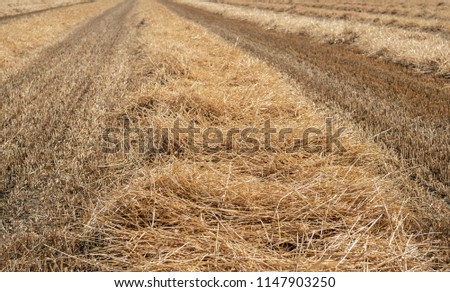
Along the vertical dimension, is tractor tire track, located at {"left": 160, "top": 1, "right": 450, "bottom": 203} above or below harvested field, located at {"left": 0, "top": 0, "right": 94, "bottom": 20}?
below

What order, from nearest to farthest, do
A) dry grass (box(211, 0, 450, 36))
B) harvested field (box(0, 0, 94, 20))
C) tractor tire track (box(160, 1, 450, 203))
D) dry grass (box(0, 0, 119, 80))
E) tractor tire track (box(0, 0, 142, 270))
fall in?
tractor tire track (box(0, 0, 142, 270)), tractor tire track (box(160, 1, 450, 203)), dry grass (box(0, 0, 119, 80)), dry grass (box(211, 0, 450, 36)), harvested field (box(0, 0, 94, 20))

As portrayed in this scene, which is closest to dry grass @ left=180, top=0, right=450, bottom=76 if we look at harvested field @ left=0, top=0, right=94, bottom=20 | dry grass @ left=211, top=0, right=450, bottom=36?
dry grass @ left=211, top=0, right=450, bottom=36

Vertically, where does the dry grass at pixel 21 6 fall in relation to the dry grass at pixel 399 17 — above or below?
above

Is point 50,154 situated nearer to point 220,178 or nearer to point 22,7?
point 220,178

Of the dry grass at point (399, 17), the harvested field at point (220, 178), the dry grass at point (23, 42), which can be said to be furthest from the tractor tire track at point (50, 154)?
the dry grass at point (399, 17)

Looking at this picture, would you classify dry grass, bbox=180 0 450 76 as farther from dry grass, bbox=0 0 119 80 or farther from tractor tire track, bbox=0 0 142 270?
dry grass, bbox=0 0 119 80

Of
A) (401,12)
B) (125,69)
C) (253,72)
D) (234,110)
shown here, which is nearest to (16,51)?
(125,69)

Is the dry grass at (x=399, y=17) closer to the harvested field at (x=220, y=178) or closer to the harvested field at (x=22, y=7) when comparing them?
the harvested field at (x=220, y=178)

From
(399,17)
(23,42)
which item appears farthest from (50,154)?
(399,17)

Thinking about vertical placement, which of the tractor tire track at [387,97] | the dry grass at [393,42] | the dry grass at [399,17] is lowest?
the tractor tire track at [387,97]

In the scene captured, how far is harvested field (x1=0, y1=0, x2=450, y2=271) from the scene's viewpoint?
2.38 m

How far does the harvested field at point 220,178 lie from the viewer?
2.38m

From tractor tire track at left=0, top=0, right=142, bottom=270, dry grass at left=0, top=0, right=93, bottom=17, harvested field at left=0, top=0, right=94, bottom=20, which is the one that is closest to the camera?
tractor tire track at left=0, top=0, right=142, bottom=270

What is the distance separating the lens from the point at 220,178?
10.4 ft
